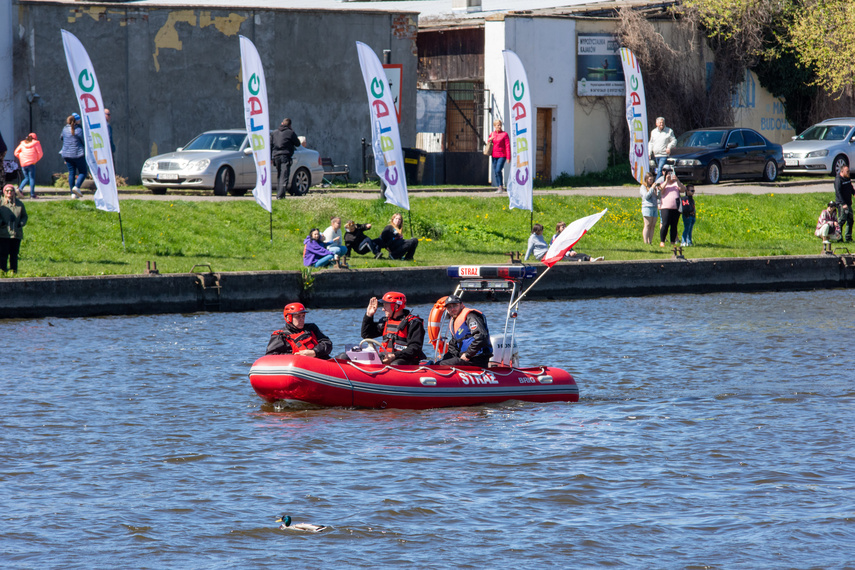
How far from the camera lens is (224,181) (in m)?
26.2

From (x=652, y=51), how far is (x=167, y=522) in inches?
1139

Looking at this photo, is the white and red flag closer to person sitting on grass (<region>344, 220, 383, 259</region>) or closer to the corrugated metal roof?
person sitting on grass (<region>344, 220, 383, 259</region>)

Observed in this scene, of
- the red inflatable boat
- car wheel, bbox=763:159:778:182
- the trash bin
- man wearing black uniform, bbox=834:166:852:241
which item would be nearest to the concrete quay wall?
man wearing black uniform, bbox=834:166:852:241

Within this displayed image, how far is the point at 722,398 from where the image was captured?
14.4 m

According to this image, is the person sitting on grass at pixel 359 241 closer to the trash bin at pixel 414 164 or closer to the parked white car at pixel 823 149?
the trash bin at pixel 414 164

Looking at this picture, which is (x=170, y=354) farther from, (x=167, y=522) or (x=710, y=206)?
(x=710, y=206)

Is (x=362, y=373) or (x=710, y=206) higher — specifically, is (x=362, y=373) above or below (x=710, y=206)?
below

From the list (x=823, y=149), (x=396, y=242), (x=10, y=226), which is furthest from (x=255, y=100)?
(x=823, y=149)

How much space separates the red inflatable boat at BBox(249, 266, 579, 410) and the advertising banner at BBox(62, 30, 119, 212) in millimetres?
8596

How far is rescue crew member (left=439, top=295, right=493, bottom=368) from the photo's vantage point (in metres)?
13.6

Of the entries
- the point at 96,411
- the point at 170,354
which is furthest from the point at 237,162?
the point at 96,411

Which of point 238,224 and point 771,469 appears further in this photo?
point 238,224

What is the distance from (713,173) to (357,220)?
36.9 ft

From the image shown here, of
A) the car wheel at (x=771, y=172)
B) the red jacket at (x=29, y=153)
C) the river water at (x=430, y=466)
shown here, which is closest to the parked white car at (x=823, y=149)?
the car wheel at (x=771, y=172)
